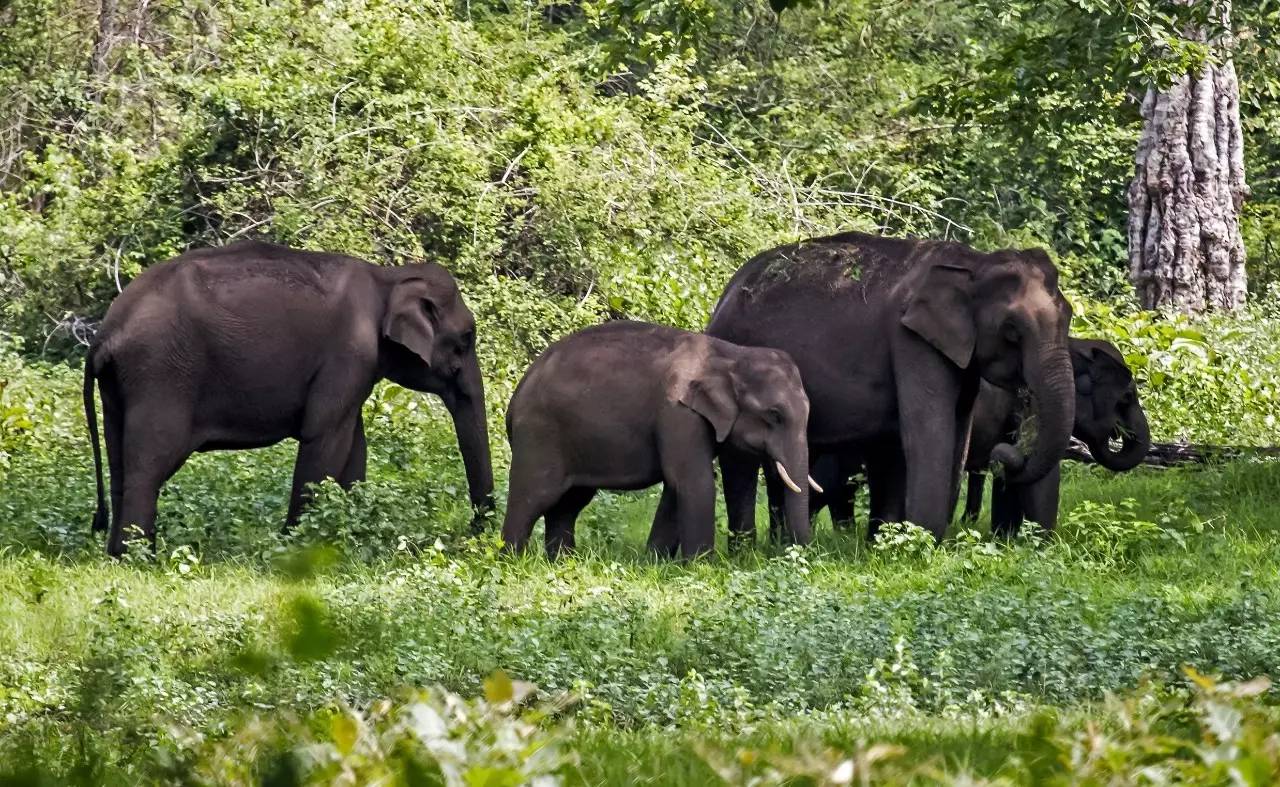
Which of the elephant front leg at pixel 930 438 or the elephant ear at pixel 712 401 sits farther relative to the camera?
the elephant front leg at pixel 930 438

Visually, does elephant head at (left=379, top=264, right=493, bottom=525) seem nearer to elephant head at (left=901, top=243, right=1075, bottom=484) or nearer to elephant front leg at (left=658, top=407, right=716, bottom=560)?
elephant front leg at (left=658, top=407, right=716, bottom=560)

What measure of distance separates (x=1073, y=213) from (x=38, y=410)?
1494cm

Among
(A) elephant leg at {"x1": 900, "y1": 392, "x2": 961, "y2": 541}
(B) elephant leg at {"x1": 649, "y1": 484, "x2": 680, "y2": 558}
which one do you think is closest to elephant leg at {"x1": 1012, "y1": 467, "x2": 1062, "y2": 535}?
(A) elephant leg at {"x1": 900, "y1": 392, "x2": 961, "y2": 541}

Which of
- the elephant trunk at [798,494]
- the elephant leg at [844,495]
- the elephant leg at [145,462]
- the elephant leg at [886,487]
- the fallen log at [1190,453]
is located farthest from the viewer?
the fallen log at [1190,453]

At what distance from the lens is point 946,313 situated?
12.4 metres

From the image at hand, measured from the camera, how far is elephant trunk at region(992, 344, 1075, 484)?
12102 mm

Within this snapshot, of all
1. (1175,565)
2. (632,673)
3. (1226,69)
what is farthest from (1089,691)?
(1226,69)

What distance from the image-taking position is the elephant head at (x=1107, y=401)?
522 inches

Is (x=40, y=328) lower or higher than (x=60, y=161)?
lower

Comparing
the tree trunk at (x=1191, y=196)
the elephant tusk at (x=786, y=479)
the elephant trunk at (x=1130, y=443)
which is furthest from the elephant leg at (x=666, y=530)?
the tree trunk at (x=1191, y=196)

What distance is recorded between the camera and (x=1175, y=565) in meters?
11.4

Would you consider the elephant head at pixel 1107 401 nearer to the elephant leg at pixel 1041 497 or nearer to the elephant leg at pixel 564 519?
the elephant leg at pixel 1041 497

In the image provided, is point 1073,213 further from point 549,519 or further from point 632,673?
point 632,673

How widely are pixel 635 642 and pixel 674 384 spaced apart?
10.5 ft
